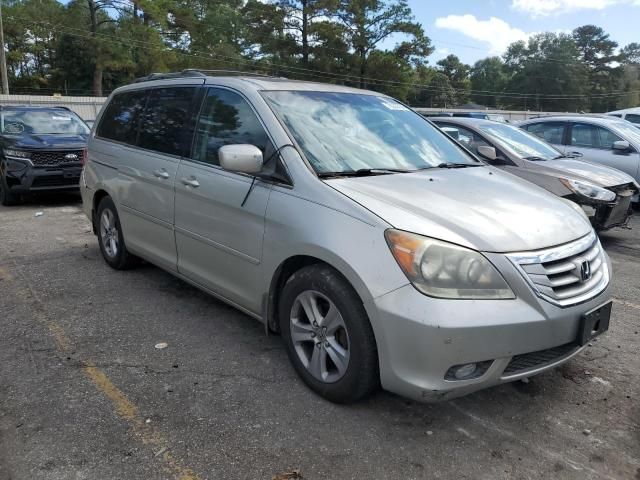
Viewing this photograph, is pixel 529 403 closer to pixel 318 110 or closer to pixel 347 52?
pixel 318 110

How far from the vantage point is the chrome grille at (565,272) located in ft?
8.54

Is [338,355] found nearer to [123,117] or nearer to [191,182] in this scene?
[191,182]

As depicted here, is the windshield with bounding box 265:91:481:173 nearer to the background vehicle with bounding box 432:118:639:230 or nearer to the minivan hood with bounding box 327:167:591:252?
the minivan hood with bounding box 327:167:591:252

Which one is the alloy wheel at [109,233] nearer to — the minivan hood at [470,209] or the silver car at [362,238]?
the silver car at [362,238]

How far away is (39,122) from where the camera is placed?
10.0 metres

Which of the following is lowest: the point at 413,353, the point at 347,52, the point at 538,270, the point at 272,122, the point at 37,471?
the point at 37,471

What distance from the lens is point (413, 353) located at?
2.51m

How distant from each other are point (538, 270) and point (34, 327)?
3504mm

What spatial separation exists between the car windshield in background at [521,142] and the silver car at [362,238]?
3.34m

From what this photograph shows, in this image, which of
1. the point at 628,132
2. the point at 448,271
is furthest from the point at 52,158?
the point at 628,132

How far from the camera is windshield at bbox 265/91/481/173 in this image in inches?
132

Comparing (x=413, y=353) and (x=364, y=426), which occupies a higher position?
(x=413, y=353)

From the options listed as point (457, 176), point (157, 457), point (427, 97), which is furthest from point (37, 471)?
point (427, 97)

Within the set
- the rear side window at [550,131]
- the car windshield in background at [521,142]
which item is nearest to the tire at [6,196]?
the car windshield in background at [521,142]
